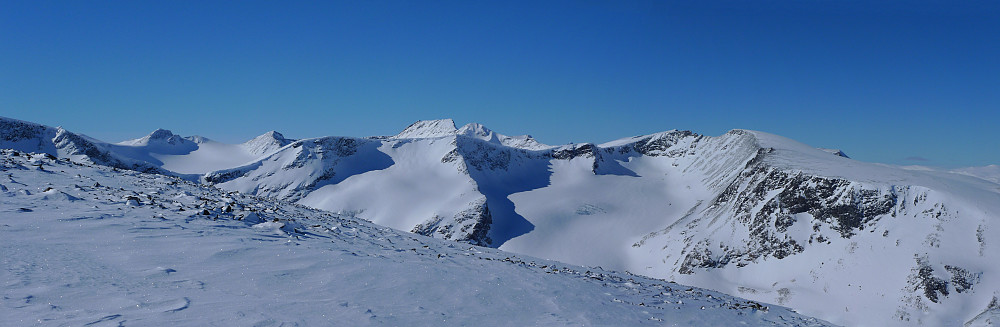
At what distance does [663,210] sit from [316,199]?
269 ft

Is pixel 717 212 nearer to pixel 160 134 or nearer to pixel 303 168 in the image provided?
pixel 303 168

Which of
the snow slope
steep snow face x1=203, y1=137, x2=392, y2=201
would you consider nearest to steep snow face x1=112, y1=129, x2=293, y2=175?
steep snow face x1=203, y1=137, x2=392, y2=201

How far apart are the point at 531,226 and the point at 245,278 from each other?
91.3 m

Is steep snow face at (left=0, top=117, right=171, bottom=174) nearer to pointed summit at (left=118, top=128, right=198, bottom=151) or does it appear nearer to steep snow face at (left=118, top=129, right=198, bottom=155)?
steep snow face at (left=118, top=129, right=198, bottom=155)

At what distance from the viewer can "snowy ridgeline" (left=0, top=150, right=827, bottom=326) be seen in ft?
24.5

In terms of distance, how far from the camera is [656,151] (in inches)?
5792

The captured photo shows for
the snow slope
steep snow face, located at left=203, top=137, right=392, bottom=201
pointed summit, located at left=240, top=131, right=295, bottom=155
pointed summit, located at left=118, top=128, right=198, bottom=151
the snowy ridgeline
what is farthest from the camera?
pointed summit, located at left=240, top=131, right=295, bottom=155

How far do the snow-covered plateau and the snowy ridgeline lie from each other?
85 mm

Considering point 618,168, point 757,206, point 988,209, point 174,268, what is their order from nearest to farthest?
point 174,268 < point 988,209 < point 757,206 < point 618,168

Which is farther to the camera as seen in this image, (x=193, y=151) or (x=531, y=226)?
(x=193, y=151)

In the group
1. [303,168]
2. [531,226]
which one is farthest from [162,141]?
[531,226]

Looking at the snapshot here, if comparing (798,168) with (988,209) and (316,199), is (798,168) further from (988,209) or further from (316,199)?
(316,199)

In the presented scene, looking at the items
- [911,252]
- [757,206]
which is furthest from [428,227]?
[911,252]

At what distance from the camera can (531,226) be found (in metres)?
99.4
